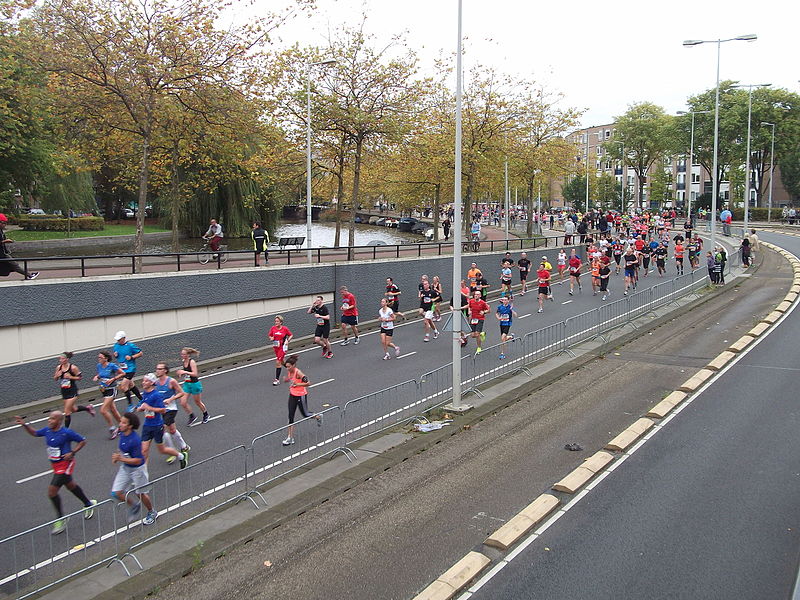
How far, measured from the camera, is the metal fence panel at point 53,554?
8000 millimetres

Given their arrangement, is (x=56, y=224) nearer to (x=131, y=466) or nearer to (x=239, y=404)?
(x=239, y=404)

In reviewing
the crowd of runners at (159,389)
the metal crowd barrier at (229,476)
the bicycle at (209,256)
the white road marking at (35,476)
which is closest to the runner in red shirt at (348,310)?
the crowd of runners at (159,389)

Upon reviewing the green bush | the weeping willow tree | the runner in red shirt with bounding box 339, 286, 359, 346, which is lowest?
the runner in red shirt with bounding box 339, 286, 359, 346

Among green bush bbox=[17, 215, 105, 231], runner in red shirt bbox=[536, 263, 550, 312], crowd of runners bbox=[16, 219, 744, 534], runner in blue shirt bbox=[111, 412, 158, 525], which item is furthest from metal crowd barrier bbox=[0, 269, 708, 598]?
green bush bbox=[17, 215, 105, 231]

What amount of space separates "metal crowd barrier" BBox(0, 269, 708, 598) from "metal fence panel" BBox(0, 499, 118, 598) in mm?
12

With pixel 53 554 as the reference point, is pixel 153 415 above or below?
above

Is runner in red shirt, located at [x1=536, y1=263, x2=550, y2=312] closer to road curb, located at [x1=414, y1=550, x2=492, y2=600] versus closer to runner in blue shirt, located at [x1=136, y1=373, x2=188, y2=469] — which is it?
runner in blue shirt, located at [x1=136, y1=373, x2=188, y2=469]

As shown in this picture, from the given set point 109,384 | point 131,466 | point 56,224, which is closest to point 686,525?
point 131,466

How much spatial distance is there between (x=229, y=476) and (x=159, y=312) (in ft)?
31.9

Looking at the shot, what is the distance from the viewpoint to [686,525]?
8914mm

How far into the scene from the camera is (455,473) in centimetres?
1101

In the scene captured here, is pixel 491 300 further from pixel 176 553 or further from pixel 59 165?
pixel 176 553

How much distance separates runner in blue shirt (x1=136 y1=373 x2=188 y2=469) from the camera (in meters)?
11.3

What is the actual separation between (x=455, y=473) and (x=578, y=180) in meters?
94.3
